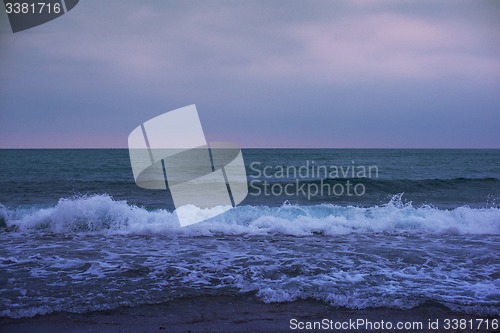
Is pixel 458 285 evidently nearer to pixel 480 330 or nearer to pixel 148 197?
pixel 480 330

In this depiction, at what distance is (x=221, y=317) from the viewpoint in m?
4.35

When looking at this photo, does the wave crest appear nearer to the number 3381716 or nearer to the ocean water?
the ocean water

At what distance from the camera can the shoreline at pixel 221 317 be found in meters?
4.07

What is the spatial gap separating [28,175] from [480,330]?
2718cm

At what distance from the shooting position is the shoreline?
4.07 meters

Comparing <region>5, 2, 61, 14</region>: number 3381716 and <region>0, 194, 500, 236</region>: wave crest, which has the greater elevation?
<region>5, 2, 61, 14</region>: number 3381716

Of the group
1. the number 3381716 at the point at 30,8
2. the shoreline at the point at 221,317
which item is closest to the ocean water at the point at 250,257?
the shoreline at the point at 221,317

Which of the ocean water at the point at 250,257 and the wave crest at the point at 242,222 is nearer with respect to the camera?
the ocean water at the point at 250,257

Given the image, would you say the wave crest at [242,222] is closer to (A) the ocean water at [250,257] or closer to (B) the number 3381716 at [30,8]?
Result: (A) the ocean water at [250,257]

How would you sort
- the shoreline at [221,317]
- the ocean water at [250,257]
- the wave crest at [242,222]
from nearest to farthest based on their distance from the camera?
the shoreline at [221,317] < the ocean water at [250,257] < the wave crest at [242,222]

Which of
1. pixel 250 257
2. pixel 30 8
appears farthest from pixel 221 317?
pixel 30 8

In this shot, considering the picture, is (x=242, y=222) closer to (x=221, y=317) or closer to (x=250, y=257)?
(x=250, y=257)

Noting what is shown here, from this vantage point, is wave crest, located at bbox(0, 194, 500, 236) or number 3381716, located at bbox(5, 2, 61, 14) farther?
wave crest, located at bbox(0, 194, 500, 236)

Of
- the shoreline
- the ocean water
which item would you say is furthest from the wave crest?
the shoreline
